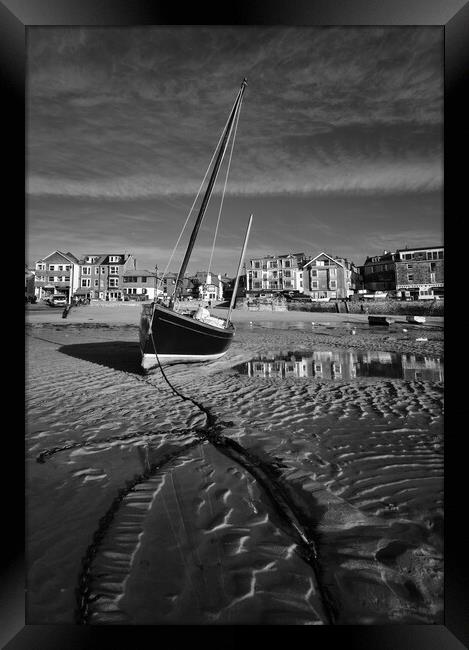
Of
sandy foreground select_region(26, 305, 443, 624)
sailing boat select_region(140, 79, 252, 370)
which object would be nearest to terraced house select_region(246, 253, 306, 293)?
sailing boat select_region(140, 79, 252, 370)

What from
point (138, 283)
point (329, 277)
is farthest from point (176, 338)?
point (138, 283)

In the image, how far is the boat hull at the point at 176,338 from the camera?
9312mm

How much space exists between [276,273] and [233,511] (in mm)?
78001

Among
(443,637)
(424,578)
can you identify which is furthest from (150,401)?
(443,637)

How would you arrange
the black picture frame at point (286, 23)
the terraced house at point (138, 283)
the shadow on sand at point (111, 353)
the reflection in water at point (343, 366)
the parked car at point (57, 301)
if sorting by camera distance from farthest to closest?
the terraced house at point (138, 283)
the parked car at point (57, 301)
the shadow on sand at point (111, 353)
the reflection in water at point (343, 366)
the black picture frame at point (286, 23)

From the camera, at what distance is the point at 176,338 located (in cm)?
993

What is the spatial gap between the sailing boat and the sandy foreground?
9.58 ft

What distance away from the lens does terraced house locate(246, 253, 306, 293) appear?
78.0 m

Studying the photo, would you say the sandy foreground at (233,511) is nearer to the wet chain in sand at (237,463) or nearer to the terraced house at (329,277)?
the wet chain in sand at (237,463)

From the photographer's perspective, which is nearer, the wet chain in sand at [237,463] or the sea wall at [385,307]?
the wet chain in sand at [237,463]

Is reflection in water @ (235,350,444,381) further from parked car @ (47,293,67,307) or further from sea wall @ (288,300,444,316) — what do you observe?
parked car @ (47,293,67,307)

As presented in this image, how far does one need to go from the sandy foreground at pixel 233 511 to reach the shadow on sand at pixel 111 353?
379cm

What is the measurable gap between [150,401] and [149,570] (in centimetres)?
448

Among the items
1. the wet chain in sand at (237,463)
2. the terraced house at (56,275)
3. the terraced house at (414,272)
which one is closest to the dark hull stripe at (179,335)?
the wet chain in sand at (237,463)
